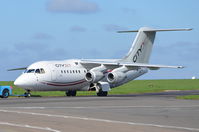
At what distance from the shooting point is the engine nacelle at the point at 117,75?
161ft

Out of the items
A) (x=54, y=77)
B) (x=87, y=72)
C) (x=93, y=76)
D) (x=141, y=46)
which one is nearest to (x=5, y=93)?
(x=54, y=77)

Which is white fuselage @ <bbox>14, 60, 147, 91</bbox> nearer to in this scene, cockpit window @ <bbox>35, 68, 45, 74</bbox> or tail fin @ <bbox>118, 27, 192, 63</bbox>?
cockpit window @ <bbox>35, 68, 45, 74</bbox>

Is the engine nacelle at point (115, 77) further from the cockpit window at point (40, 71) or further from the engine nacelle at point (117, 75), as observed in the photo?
the cockpit window at point (40, 71)

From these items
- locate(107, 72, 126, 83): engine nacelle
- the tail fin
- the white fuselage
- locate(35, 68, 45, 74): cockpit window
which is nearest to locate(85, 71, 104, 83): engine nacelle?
the white fuselage

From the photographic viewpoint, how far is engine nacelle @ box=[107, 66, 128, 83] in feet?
161

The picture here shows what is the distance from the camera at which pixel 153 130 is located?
1775 cm

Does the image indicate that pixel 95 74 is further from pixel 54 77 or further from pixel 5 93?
pixel 5 93

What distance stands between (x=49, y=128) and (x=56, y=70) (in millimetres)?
29457

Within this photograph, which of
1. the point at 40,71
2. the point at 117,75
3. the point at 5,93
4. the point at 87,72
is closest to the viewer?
the point at 40,71

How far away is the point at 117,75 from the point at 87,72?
2.84 m

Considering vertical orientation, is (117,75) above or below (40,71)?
below

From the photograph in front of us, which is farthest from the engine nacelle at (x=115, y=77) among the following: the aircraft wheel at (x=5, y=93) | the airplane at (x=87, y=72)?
the aircraft wheel at (x=5, y=93)

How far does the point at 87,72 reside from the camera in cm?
4962

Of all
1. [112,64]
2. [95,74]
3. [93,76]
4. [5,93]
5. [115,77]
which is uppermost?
[112,64]
